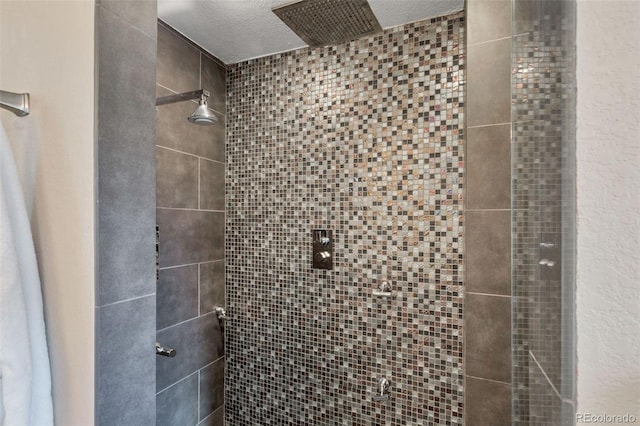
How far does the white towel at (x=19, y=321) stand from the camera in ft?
→ 2.04

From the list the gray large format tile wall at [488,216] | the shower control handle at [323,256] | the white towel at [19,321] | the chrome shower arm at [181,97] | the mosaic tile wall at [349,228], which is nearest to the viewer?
the white towel at [19,321]

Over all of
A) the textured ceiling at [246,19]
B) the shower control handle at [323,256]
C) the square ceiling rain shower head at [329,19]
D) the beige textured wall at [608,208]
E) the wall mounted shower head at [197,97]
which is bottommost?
the shower control handle at [323,256]

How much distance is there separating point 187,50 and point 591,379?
6.80 feet

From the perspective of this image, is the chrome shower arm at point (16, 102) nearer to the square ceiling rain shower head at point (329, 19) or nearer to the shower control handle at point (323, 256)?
the square ceiling rain shower head at point (329, 19)

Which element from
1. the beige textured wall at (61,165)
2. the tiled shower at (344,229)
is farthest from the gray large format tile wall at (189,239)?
the beige textured wall at (61,165)

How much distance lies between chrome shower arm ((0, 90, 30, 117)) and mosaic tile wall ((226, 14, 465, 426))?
125 cm

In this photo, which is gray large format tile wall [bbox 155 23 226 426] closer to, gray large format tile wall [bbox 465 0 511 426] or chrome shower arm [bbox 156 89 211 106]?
chrome shower arm [bbox 156 89 211 106]

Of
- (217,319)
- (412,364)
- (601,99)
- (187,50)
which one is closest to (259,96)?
(187,50)

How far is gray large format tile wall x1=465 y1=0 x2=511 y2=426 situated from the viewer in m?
1.24

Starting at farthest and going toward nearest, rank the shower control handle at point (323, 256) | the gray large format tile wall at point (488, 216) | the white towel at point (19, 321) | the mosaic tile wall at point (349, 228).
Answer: the shower control handle at point (323, 256) < the mosaic tile wall at point (349, 228) < the gray large format tile wall at point (488, 216) < the white towel at point (19, 321)

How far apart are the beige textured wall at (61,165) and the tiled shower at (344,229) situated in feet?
2.71

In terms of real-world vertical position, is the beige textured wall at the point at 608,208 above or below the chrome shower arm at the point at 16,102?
below

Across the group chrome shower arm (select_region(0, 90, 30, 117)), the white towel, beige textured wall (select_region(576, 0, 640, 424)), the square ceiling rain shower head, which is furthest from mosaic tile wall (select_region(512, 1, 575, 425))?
the square ceiling rain shower head

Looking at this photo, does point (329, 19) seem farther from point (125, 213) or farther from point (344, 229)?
point (125, 213)
